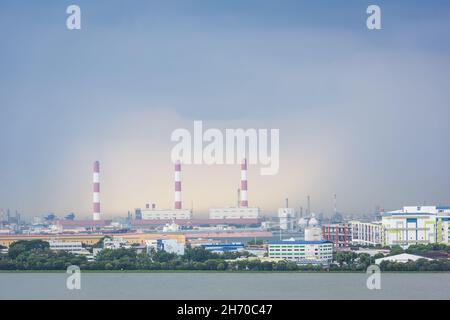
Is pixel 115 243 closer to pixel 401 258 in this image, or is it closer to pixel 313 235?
pixel 313 235

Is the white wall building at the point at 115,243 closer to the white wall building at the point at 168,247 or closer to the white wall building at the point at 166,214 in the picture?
the white wall building at the point at 168,247

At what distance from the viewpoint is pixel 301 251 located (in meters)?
13.8

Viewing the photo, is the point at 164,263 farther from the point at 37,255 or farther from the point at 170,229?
the point at 170,229

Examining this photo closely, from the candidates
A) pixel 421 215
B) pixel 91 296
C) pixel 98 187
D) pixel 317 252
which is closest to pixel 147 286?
pixel 91 296

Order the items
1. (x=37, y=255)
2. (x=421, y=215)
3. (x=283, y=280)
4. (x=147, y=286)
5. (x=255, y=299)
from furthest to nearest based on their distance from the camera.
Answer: (x=421, y=215), (x=37, y=255), (x=283, y=280), (x=147, y=286), (x=255, y=299)

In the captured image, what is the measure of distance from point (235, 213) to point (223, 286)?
12752 millimetres

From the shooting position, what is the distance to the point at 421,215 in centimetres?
1634

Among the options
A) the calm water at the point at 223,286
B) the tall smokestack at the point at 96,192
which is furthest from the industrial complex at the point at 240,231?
the calm water at the point at 223,286

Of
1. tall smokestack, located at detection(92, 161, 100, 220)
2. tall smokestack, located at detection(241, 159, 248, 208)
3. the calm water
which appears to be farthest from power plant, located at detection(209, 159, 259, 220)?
the calm water

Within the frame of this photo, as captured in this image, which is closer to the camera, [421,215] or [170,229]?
[421,215]

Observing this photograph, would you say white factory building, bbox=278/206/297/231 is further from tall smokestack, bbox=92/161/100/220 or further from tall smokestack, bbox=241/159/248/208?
tall smokestack, bbox=92/161/100/220

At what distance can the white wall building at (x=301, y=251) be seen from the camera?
1346 centimetres

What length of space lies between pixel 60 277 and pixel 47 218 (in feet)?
40.3

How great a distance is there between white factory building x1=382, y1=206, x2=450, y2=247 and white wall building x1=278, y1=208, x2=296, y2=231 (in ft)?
19.5
